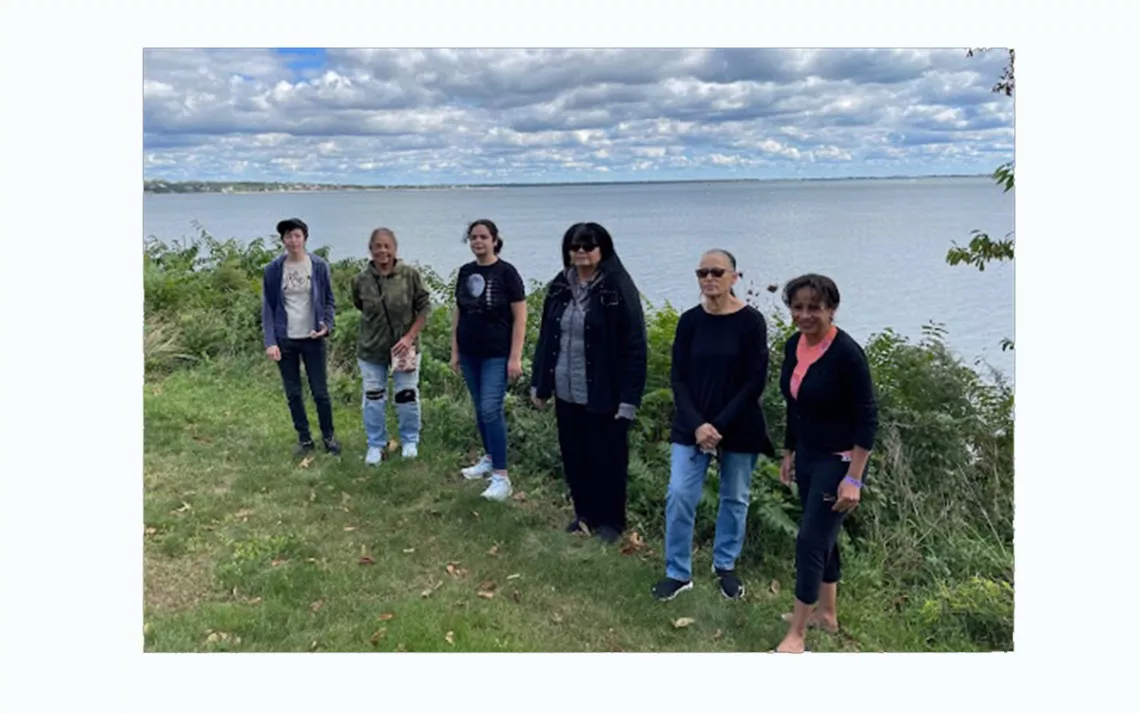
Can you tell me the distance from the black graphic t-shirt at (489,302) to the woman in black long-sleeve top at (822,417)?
6.50ft

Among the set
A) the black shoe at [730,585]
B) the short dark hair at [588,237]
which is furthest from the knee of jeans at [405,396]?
the black shoe at [730,585]

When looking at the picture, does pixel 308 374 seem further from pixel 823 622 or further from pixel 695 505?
pixel 823 622

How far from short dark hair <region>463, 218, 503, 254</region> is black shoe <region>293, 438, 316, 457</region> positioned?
83.4 inches

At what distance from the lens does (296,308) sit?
609 centimetres

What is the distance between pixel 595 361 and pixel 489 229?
1.14 meters

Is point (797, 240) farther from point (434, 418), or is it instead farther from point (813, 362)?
point (434, 418)

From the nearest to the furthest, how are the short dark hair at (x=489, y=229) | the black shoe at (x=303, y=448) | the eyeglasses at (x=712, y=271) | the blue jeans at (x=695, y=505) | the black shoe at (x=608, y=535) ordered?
the eyeglasses at (x=712, y=271) < the blue jeans at (x=695, y=505) < the black shoe at (x=608, y=535) < the short dark hair at (x=489, y=229) < the black shoe at (x=303, y=448)

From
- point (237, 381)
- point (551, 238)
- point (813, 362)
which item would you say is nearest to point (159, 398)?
point (237, 381)

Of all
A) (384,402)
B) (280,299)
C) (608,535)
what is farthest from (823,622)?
(280,299)

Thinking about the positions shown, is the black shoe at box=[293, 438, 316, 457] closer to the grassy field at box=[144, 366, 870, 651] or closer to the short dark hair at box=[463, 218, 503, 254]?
the grassy field at box=[144, 366, 870, 651]

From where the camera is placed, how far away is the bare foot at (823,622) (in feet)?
14.6

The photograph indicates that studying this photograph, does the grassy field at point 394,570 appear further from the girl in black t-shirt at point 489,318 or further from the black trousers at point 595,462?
the girl in black t-shirt at point 489,318

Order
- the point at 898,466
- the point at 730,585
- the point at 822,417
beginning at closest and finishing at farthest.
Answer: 1. the point at 822,417
2. the point at 730,585
3. the point at 898,466
